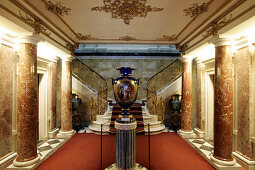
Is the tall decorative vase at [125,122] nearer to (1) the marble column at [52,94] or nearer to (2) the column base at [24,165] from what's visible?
(2) the column base at [24,165]

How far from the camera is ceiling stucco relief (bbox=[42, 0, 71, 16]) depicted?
9.14ft

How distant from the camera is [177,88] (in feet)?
20.4

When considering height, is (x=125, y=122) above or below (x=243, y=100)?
below

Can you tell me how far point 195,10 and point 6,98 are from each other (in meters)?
5.20

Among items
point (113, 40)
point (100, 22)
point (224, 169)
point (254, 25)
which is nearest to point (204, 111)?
point (224, 169)

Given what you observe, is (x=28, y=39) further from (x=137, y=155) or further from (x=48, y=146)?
(x=137, y=155)

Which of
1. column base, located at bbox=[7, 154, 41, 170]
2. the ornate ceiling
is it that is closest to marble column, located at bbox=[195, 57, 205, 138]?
the ornate ceiling

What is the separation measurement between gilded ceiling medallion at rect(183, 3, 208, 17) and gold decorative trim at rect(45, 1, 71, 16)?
2.87 metres

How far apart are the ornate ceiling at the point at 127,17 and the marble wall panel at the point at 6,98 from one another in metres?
1.12

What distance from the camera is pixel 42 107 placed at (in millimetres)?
4957

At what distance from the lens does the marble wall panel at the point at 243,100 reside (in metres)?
3.16

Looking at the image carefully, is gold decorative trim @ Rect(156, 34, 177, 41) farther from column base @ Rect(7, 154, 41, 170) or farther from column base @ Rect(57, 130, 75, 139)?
column base @ Rect(7, 154, 41, 170)

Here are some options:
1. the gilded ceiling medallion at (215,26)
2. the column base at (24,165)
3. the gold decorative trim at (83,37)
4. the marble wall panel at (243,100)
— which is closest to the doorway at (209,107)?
the marble wall panel at (243,100)

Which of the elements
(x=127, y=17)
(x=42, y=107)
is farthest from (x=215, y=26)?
(x=42, y=107)
